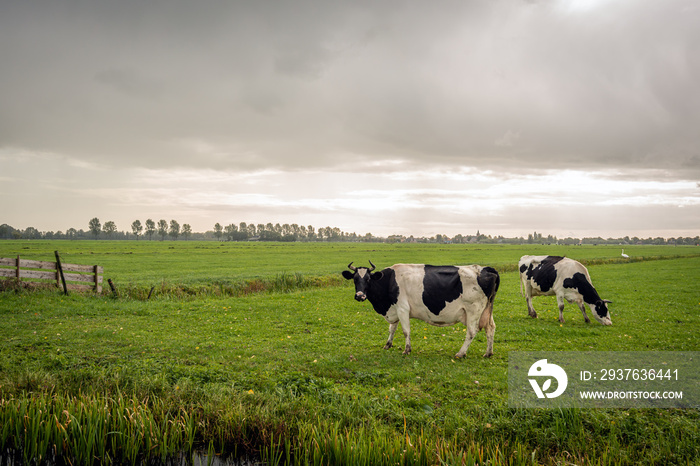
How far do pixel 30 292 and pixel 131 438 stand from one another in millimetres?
18585

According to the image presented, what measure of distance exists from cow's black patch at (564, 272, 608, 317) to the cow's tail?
7496 millimetres

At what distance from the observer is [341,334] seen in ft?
46.7

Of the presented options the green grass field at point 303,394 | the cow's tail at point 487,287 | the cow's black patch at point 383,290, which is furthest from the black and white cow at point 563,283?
the cow's black patch at point 383,290

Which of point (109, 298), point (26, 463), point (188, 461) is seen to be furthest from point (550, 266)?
point (109, 298)

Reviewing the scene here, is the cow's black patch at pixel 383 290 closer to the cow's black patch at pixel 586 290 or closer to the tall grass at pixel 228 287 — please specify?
the cow's black patch at pixel 586 290

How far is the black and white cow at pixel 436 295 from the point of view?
1082 cm

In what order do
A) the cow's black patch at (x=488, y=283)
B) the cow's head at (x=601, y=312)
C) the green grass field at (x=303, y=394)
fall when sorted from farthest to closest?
the cow's head at (x=601, y=312) → the cow's black patch at (x=488, y=283) → the green grass field at (x=303, y=394)

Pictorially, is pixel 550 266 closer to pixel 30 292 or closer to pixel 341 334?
pixel 341 334

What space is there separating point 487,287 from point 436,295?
143 centimetres

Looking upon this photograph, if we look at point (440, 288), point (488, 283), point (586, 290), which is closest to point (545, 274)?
point (586, 290)

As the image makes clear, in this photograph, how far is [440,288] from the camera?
1104cm

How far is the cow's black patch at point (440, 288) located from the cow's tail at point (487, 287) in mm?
635

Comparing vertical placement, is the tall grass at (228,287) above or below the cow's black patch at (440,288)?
below

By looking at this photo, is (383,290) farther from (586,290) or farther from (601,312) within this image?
(601,312)
